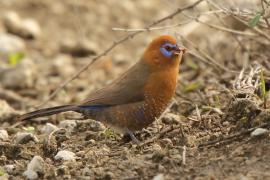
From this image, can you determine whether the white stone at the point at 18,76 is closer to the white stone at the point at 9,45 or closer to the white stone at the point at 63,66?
the white stone at the point at 63,66

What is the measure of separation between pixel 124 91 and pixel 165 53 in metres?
0.44

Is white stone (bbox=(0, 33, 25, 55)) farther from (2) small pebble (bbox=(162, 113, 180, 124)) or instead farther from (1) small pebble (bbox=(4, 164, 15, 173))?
(1) small pebble (bbox=(4, 164, 15, 173))

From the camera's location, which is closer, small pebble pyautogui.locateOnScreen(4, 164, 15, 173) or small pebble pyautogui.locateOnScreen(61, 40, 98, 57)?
small pebble pyautogui.locateOnScreen(4, 164, 15, 173)

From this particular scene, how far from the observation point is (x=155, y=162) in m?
4.65

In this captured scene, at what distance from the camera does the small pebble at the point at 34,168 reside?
4.84 meters

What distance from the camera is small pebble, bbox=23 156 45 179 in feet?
15.9

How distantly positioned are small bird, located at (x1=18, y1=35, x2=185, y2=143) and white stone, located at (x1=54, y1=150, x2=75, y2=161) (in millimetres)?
530

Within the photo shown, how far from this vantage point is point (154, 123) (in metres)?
5.94

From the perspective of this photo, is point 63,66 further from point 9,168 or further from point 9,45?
point 9,168

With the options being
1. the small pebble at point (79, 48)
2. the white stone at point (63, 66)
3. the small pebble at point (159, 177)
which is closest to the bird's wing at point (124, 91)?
the small pebble at point (159, 177)

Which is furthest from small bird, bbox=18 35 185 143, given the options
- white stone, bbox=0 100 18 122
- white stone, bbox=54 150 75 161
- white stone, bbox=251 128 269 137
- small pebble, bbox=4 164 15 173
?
white stone, bbox=0 100 18 122

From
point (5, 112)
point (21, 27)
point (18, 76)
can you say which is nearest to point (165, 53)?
point (5, 112)

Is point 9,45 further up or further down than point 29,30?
further down

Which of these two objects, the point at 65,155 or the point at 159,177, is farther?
the point at 65,155
